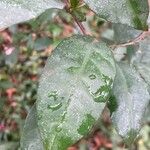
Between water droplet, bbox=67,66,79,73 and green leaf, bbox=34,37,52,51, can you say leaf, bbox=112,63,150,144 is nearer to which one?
water droplet, bbox=67,66,79,73

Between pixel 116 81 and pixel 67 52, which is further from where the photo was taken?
pixel 116 81

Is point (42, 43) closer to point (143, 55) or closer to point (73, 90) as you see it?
point (143, 55)

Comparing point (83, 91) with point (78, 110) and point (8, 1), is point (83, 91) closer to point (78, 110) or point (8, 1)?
point (78, 110)

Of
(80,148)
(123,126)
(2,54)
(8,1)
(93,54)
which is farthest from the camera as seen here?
(80,148)

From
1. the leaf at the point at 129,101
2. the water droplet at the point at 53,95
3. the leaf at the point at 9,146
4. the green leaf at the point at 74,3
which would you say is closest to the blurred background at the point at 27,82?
the leaf at the point at 9,146

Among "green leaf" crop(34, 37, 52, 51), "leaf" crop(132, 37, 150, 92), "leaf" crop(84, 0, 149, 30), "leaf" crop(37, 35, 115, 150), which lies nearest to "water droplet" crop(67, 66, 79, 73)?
"leaf" crop(37, 35, 115, 150)

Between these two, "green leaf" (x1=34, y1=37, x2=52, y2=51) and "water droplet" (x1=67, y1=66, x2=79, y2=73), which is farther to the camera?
"green leaf" (x1=34, y1=37, x2=52, y2=51)

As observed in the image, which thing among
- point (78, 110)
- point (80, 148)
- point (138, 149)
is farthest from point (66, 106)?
point (138, 149)
